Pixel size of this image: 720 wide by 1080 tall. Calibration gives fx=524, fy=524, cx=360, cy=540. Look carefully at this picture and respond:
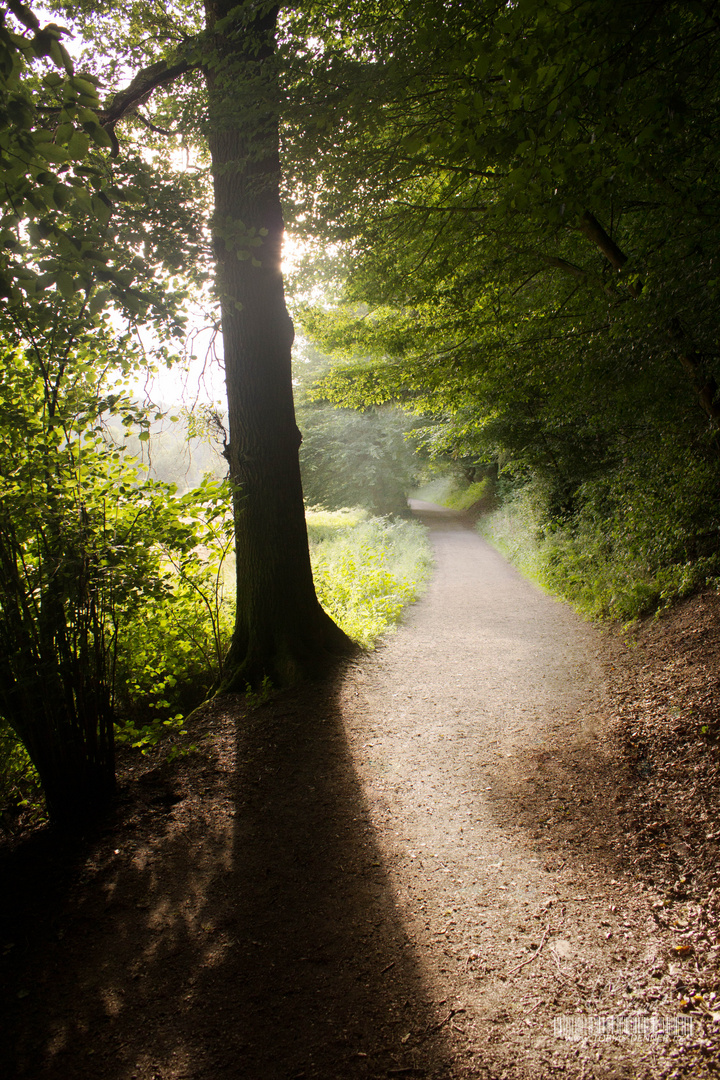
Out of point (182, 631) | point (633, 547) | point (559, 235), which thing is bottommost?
point (182, 631)

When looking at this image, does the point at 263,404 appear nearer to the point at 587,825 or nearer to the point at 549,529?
the point at 587,825

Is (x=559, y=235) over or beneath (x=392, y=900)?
over

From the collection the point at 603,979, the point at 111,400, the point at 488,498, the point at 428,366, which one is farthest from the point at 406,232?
the point at 488,498

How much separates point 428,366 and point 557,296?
1.97 meters

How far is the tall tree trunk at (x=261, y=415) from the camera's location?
500 centimetres

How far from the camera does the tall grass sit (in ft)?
25.1

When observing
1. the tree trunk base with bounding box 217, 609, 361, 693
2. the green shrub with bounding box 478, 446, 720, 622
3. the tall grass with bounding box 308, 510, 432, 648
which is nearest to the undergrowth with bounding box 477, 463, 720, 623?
the green shrub with bounding box 478, 446, 720, 622

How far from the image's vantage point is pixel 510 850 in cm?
306

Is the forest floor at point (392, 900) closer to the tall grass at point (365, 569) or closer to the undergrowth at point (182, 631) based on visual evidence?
the undergrowth at point (182, 631)

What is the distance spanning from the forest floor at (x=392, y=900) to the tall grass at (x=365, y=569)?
2.62 meters

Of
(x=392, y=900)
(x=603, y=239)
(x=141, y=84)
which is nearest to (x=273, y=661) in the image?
(x=392, y=900)

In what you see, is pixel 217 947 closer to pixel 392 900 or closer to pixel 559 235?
pixel 392 900

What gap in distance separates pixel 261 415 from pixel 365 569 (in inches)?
213

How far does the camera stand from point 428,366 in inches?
313
